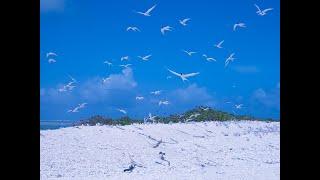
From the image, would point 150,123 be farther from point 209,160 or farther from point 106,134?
point 209,160

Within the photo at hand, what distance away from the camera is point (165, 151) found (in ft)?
19.7

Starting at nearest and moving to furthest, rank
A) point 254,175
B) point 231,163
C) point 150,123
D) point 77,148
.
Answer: point 254,175
point 231,163
point 77,148
point 150,123

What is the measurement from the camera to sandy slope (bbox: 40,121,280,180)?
4793mm

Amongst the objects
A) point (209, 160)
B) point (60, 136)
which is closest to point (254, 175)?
point (209, 160)

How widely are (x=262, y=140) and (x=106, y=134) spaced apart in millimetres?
2401

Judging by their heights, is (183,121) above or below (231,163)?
above

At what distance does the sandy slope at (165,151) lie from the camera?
→ 4793 mm

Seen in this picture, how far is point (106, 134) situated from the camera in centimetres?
657
